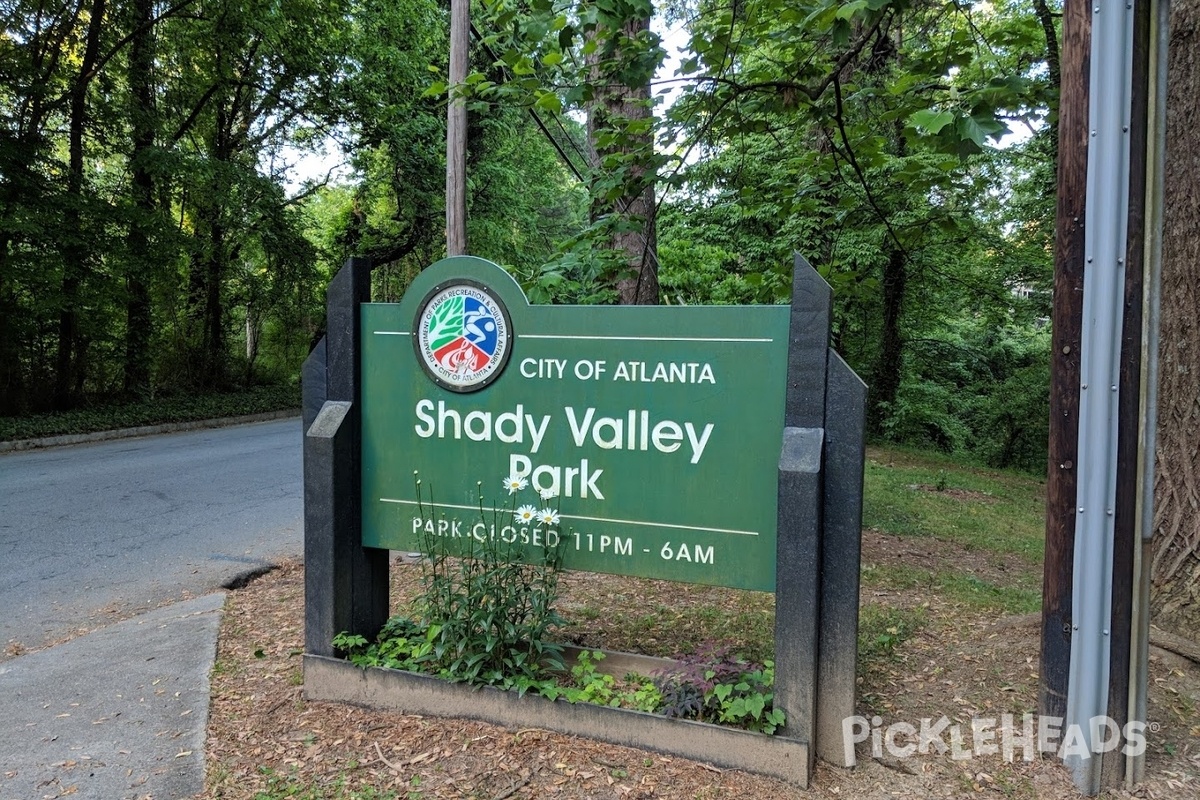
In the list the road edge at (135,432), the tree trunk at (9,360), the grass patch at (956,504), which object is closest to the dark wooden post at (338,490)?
the grass patch at (956,504)

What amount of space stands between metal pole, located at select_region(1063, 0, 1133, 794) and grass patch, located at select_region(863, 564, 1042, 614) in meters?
2.07

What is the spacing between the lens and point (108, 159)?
51.7 feet

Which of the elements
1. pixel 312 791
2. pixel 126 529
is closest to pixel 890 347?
pixel 126 529

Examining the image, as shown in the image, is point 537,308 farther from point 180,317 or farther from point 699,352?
point 180,317

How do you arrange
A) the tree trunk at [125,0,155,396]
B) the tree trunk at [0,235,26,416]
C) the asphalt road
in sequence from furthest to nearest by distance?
the tree trunk at [125,0,155,396], the tree trunk at [0,235,26,416], the asphalt road

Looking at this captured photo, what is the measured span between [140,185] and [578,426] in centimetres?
1517

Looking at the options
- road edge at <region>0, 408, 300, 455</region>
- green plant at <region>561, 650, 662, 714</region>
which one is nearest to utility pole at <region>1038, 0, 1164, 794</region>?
green plant at <region>561, 650, 662, 714</region>

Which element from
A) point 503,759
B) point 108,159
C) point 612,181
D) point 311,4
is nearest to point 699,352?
point 503,759

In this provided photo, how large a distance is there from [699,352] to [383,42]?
654 inches

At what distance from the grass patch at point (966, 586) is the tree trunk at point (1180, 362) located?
1.28 m

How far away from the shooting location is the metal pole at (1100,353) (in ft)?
8.50

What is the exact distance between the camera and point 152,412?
1538 cm

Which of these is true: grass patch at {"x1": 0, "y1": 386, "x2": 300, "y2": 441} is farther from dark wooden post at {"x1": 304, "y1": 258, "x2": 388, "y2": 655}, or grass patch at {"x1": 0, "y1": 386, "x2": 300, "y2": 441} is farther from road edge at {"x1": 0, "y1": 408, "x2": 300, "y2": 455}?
dark wooden post at {"x1": 304, "y1": 258, "x2": 388, "y2": 655}

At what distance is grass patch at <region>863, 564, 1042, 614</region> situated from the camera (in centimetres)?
488
